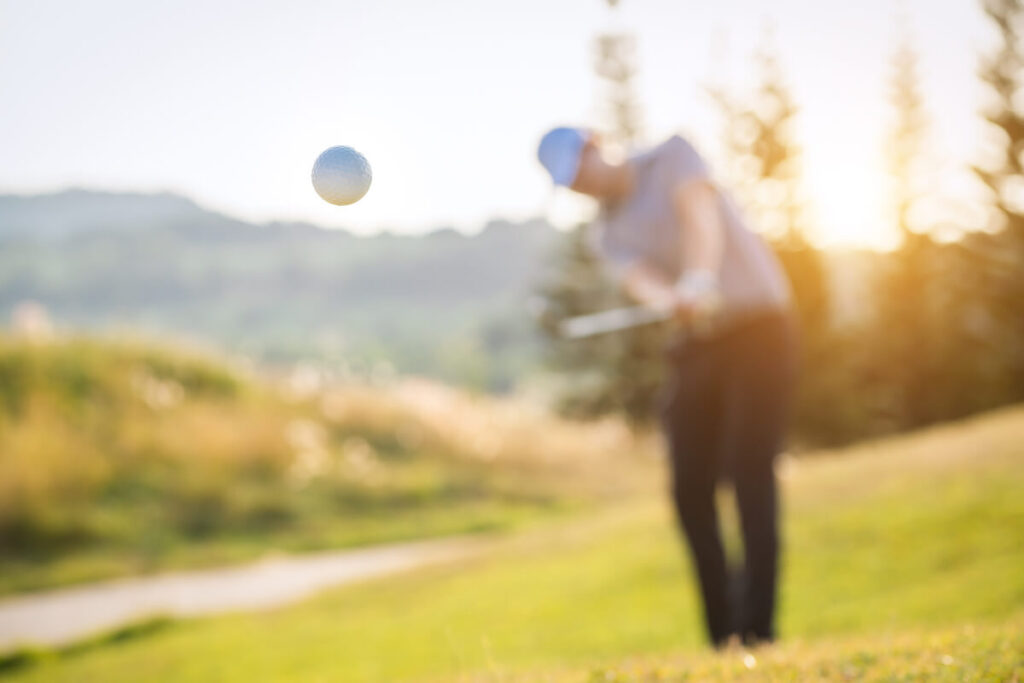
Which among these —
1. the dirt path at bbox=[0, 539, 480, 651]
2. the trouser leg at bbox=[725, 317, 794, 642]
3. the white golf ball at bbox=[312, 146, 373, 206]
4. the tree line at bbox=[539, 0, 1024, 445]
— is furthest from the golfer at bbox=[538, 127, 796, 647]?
the tree line at bbox=[539, 0, 1024, 445]

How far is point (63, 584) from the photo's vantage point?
11523 mm

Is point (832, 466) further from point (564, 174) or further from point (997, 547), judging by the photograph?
point (564, 174)

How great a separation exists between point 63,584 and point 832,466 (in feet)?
31.2

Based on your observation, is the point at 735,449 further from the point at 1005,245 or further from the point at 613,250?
the point at 1005,245

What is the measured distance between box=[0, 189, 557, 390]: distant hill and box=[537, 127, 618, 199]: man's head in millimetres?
31976

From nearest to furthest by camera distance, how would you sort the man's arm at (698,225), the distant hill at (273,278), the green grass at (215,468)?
the man's arm at (698,225) < the green grass at (215,468) < the distant hill at (273,278)

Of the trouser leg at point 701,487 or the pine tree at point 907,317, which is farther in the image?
the pine tree at point 907,317

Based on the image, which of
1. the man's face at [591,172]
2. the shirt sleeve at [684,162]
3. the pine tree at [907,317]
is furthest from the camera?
the pine tree at [907,317]

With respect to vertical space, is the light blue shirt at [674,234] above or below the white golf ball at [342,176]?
below

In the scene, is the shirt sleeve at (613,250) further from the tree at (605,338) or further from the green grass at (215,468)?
the tree at (605,338)

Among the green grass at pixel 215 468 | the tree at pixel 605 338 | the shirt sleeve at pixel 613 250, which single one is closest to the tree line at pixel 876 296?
the tree at pixel 605 338

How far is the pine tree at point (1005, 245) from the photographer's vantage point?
27984mm

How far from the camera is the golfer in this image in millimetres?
4418

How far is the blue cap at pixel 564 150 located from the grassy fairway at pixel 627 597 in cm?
292
